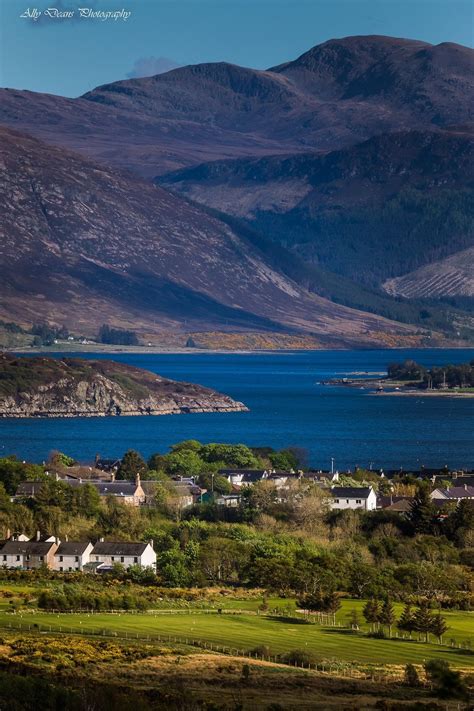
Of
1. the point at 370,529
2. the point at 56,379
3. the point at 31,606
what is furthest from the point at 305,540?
the point at 56,379

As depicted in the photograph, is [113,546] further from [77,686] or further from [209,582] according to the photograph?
[77,686]

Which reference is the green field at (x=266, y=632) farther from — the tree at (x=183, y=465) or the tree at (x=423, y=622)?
the tree at (x=183, y=465)

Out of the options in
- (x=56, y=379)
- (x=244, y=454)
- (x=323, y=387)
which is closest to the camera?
(x=244, y=454)

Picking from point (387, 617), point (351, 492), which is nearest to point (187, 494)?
point (351, 492)

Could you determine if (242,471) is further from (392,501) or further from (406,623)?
(406,623)

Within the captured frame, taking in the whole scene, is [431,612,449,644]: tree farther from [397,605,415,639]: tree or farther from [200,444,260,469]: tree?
[200,444,260,469]: tree

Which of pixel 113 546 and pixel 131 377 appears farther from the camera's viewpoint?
pixel 131 377

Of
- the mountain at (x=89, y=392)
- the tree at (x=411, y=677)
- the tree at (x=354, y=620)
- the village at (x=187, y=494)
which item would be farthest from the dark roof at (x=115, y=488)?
the mountain at (x=89, y=392)
